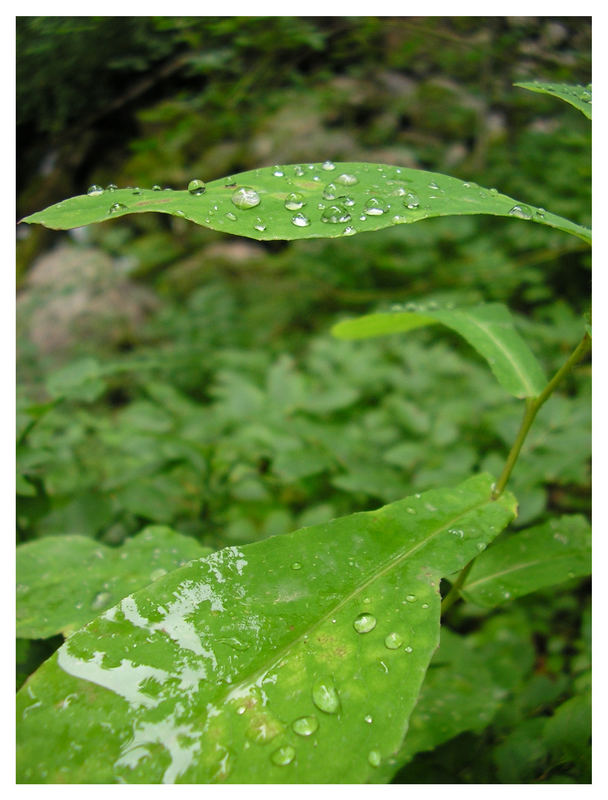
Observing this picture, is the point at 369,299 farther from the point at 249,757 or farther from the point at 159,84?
the point at 249,757

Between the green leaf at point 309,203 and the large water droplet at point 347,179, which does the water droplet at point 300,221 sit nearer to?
the green leaf at point 309,203

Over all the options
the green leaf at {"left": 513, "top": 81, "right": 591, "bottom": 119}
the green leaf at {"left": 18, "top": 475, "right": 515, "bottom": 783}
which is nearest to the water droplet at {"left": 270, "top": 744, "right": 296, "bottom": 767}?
the green leaf at {"left": 18, "top": 475, "right": 515, "bottom": 783}

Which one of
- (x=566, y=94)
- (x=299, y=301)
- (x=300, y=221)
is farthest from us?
(x=299, y=301)

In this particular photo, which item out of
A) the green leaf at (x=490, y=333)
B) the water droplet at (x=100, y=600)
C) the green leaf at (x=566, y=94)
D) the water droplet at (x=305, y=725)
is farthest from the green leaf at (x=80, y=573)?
the green leaf at (x=566, y=94)

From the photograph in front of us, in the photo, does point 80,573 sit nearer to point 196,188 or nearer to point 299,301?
point 196,188

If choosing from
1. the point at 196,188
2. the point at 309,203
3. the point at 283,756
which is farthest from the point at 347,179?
the point at 283,756

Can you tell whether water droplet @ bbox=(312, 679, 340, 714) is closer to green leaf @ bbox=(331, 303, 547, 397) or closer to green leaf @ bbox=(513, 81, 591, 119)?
green leaf @ bbox=(331, 303, 547, 397)

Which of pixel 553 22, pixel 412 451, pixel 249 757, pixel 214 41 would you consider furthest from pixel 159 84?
pixel 249 757
